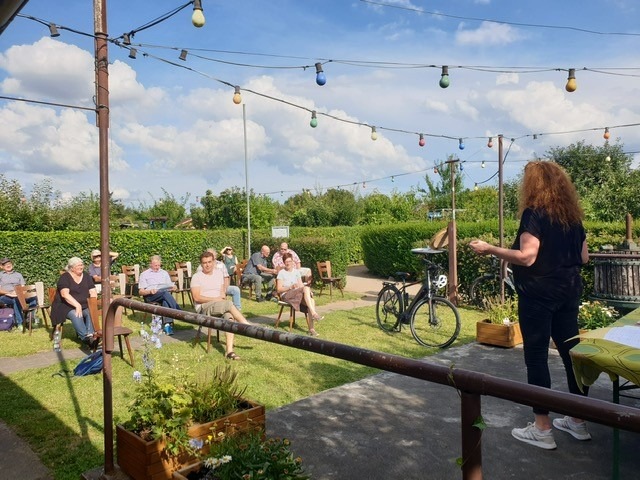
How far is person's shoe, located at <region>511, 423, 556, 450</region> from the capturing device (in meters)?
3.32

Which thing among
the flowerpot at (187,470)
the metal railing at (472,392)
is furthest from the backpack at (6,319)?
the metal railing at (472,392)

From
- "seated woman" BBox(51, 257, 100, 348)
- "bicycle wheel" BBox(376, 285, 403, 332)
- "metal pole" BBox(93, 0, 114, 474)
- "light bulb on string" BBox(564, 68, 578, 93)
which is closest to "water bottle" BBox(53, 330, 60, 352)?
"seated woman" BBox(51, 257, 100, 348)

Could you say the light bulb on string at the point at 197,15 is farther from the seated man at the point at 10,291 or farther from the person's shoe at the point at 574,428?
the seated man at the point at 10,291

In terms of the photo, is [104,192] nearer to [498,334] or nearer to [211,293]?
[211,293]

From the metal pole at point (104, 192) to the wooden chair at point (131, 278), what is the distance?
29.3ft

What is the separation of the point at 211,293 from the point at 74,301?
206 centimetres

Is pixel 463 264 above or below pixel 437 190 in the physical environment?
below

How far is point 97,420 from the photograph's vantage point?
4.41 metres

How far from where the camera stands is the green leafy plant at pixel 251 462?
2.26 metres

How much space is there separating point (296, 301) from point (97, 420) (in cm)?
404

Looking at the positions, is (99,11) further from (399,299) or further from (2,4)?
(399,299)

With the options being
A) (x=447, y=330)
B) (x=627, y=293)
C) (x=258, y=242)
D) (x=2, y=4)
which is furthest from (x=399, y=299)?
(x=258, y=242)

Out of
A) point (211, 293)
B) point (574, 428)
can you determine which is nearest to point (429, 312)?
point (211, 293)

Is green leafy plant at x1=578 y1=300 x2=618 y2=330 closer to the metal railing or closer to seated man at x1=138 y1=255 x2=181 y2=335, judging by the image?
the metal railing
